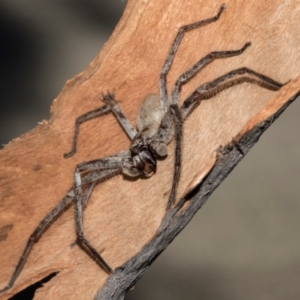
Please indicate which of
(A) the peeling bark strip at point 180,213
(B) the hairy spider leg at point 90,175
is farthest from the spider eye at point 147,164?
(A) the peeling bark strip at point 180,213

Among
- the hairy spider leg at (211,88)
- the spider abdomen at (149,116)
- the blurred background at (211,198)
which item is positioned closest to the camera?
the hairy spider leg at (211,88)

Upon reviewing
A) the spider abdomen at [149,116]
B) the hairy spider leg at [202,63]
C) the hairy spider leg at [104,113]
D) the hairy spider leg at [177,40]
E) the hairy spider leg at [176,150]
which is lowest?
the hairy spider leg at [176,150]

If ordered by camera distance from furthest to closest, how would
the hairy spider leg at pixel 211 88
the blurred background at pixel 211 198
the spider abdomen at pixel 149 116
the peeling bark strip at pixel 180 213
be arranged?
the blurred background at pixel 211 198
the spider abdomen at pixel 149 116
the hairy spider leg at pixel 211 88
the peeling bark strip at pixel 180 213

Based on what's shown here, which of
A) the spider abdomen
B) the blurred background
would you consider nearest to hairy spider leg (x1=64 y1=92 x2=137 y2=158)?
the spider abdomen

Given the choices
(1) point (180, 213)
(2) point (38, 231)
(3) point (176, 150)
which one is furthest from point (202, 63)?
(2) point (38, 231)

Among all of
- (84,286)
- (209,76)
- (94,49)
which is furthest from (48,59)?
(84,286)

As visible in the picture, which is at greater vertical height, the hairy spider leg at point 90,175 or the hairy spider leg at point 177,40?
the hairy spider leg at point 177,40

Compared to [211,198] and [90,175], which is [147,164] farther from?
[211,198]

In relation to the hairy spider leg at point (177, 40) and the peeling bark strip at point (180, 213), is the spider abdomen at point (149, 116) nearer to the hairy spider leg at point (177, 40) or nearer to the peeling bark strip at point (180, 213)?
the hairy spider leg at point (177, 40)

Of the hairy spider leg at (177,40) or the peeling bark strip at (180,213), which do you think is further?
the hairy spider leg at (177,40)
